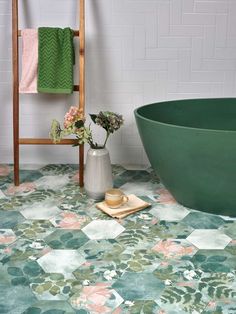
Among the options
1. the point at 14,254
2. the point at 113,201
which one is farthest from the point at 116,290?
the point at 113,201

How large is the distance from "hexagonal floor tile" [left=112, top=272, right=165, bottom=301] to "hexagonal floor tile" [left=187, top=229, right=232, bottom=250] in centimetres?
34

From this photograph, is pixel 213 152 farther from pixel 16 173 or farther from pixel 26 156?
pixel 26 156

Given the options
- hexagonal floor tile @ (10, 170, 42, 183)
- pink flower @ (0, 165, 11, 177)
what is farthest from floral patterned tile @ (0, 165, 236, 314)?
pink flower @ (0, 165, 11, 177)

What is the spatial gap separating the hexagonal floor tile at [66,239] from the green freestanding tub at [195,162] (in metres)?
0.53

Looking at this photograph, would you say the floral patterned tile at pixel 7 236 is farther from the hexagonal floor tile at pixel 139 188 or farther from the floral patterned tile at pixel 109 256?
the hexagonal floor tile at pixel 139 188

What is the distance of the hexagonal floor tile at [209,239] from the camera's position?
194 centimetres

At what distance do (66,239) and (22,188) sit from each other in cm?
69

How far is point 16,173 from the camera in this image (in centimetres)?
263

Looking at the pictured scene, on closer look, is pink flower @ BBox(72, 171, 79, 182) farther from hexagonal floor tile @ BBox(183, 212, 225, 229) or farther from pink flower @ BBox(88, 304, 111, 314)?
pink flower @ BBox(88, 304, 111, 314)

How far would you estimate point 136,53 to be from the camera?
2.79 meters

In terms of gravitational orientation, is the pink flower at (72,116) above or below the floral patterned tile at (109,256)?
above

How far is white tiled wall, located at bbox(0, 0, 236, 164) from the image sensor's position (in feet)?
8.95

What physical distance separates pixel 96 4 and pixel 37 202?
1274 mm

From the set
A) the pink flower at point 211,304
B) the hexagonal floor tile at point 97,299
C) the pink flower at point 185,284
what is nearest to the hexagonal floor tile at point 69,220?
the hexagonal floor tile at point 97,299
